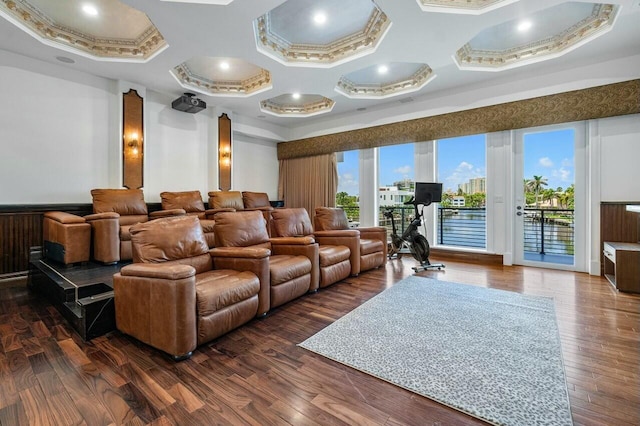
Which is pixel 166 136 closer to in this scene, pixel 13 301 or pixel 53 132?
pixel 53 132

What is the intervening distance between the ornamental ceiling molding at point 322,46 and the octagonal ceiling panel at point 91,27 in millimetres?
1280

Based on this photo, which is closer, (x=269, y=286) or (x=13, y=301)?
(x=269, y=286)

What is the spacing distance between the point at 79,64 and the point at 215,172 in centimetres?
258

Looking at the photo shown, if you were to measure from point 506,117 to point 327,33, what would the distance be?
Result: 3022mm

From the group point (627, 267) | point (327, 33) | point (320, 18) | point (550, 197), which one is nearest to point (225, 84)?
point (327, 33)

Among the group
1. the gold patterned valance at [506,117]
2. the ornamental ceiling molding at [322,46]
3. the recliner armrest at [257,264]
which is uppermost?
the ornamental ceiling molding at [322,46]

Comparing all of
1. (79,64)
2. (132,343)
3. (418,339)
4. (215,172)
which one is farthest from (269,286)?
(79,64)

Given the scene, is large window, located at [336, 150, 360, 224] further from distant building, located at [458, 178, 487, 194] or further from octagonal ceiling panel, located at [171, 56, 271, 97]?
octagonal ceiling panel, located at [171, 56, 271, 97]

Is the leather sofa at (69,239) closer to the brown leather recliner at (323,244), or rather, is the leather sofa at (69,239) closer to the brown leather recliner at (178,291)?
the brown leather recliner at (178,291)

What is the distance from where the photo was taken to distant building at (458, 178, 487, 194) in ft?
16.5

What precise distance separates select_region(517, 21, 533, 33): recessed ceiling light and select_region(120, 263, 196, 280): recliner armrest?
179 inches

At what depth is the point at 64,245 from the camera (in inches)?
131

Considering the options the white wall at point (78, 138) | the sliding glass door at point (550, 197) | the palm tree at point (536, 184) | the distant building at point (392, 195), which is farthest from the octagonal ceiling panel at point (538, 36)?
the white wall at point (78, 138)

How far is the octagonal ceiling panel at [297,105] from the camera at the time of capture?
6027 mm
